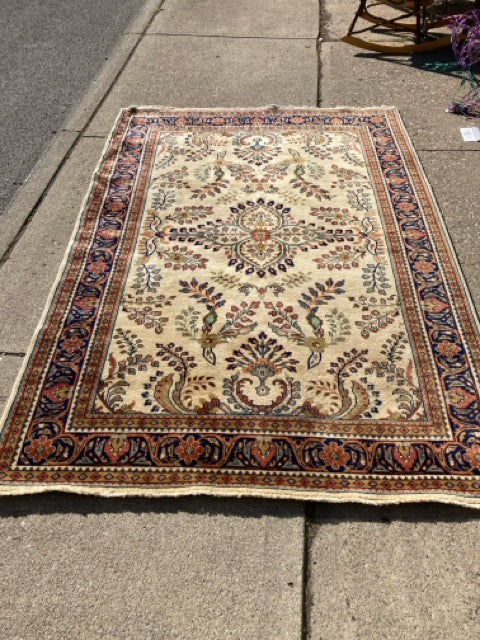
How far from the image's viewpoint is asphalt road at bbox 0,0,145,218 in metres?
4.48

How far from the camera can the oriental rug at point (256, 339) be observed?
7.94ft

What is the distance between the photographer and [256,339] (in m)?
2.93

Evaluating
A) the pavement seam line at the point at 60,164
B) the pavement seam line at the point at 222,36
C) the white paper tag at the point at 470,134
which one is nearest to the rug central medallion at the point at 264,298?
the pavement seam line at the point at 60,164

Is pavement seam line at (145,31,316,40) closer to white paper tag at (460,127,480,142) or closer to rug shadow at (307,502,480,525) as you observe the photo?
white paper tag at (460,127,480,142)

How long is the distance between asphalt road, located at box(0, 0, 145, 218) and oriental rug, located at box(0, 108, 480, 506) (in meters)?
0.68

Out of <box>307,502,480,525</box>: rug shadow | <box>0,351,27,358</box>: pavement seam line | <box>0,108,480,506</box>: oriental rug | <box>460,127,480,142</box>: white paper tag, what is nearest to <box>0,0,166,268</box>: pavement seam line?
<box>0,108,480,506</box>: oriental rug

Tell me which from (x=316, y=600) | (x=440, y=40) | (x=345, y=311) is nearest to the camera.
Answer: (x=316, y=600)

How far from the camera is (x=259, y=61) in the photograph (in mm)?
5445

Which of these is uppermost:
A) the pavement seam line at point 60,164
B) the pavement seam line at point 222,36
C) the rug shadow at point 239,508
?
the pavement seam line at point 222,36

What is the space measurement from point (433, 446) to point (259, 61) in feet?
13.3

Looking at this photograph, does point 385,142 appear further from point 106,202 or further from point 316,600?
point 316,600

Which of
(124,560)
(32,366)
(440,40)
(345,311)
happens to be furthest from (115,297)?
(440,40)

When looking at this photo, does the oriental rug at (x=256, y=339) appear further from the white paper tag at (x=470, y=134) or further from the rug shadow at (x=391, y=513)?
the white paper tag at (x=470, y=134)

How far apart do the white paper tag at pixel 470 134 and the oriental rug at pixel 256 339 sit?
42 centimetres
